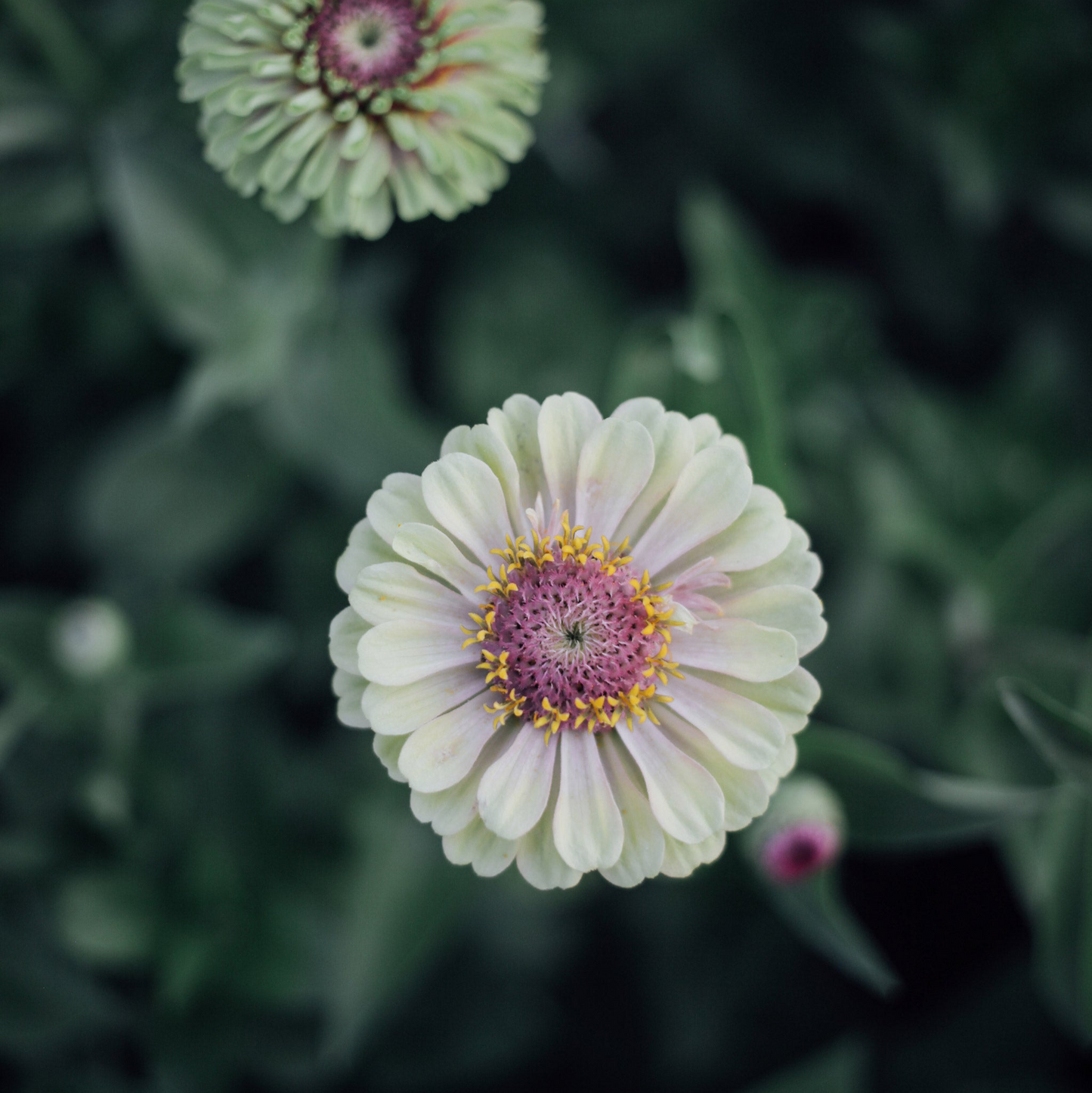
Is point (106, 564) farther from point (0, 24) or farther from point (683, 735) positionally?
point (683, 735)

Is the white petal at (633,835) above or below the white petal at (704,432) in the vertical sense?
below

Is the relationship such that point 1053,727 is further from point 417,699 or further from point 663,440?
point 417,699

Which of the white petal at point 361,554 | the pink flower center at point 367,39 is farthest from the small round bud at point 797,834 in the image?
the pink flower center at point 367,39

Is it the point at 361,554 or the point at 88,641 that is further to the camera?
the point at 88,641

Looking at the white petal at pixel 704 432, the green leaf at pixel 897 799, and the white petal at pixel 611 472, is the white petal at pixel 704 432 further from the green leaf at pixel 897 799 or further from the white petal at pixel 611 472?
the green leaf at pixel 897 799

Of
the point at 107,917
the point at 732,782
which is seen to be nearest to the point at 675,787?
the point at 732,782

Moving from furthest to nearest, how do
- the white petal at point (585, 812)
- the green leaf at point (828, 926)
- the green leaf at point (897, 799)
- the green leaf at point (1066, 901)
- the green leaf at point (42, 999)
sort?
the green leaf at point (42, 999) → the green leaf at point (1066, 901) → the green leaf at point (897, 799) → the green leaf at point (828, 926) → the white petal at point (585, 812)

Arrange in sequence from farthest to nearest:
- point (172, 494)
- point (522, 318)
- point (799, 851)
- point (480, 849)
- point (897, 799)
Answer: point (522, 318) < point (172, 494) < point (897, 799) < point (799, 851) < point (480, 849)

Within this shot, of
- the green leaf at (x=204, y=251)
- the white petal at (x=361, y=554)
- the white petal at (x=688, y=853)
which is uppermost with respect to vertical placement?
the green leaf at (x=204, y=251)
